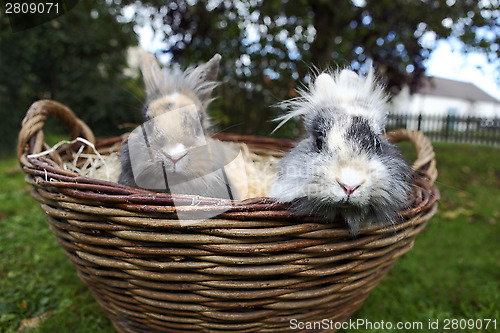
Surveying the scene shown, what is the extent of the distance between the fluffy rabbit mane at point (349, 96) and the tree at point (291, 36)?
837mm

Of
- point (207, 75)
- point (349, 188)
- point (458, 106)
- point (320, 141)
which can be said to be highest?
point (458, 106)

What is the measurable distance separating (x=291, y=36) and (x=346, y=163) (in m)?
1.83

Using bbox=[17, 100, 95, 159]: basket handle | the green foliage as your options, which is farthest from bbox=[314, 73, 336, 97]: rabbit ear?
the green foliage

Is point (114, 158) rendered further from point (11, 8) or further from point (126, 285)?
point (126, 285)

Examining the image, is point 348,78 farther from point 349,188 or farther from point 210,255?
point 210,255

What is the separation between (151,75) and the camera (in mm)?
1670

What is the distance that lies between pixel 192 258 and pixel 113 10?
8.72 ft

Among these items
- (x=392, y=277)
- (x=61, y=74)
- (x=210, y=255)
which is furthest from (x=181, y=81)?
(x=61, y=74)

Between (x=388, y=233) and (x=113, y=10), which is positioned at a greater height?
(x=113, y=10)

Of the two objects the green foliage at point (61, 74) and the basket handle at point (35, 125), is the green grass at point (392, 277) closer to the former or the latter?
the basket handle at point (35, 125)

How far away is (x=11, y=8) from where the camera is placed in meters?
1.66

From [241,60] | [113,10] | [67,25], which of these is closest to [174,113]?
[241,60]

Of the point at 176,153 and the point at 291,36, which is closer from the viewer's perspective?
the point at 176,153

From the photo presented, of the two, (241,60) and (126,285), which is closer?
(126,285)
